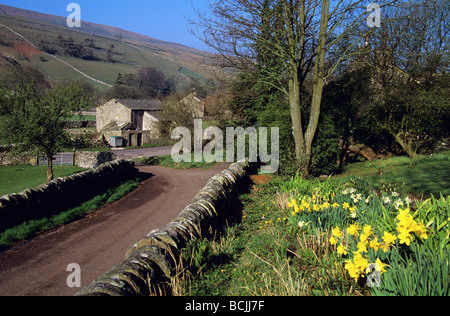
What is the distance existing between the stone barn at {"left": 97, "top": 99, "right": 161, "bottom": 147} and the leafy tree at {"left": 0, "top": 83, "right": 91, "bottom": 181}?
26524mm

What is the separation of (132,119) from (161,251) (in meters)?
47.2

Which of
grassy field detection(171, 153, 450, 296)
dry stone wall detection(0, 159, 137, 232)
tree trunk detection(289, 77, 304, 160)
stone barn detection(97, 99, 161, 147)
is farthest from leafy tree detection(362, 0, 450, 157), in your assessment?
stone barn detection(97, 99, 161, 147)

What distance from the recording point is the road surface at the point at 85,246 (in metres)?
Answer: 6.79

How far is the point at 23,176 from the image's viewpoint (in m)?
23.7

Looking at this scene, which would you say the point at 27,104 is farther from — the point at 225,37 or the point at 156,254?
the point at 156,254

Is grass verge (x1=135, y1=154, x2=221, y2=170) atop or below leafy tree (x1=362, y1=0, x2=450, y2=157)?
below

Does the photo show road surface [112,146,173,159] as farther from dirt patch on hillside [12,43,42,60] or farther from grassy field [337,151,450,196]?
dirt patch on hillside [12,43,42,60]

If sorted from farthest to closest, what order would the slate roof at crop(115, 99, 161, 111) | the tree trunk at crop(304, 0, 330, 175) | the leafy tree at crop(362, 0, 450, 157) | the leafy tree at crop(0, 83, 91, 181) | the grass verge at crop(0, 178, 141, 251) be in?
the slate roof at crop(115, 99, 161, 111), the leafy tree at crop(0, 83, 91, 181), the leafy tree at crop(362, 0, 450, 157), the tree trunk at crop(304, 0, 330, 175), the grass verge at crop(0, 178, 141, 251)

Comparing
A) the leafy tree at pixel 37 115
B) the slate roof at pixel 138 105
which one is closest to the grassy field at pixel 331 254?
the leafy tree at pixel 37 115

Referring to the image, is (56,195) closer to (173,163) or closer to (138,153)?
(173,163)

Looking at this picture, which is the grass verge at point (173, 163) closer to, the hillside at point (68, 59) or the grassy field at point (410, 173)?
the grassy field at point (410, 173)

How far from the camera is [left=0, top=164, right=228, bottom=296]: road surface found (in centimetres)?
679

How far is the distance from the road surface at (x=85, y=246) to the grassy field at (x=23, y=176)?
348 inches

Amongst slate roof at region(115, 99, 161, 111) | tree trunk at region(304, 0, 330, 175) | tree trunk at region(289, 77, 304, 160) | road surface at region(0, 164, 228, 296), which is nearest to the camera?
road surface at region(0, 164, 228, 296)
